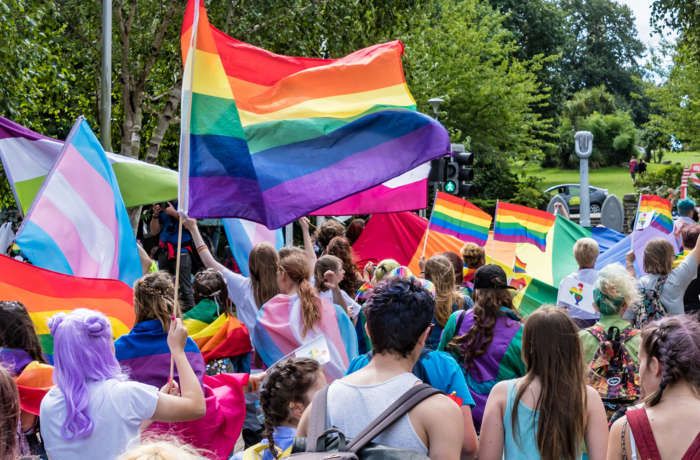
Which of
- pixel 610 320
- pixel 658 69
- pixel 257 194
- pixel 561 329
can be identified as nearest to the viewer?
pixel 561 329

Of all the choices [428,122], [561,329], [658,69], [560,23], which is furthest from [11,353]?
[560,23]

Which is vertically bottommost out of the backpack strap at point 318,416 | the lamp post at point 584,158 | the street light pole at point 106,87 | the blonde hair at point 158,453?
the lamp post at point 584,158

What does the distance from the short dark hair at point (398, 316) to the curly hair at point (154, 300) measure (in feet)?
5.30

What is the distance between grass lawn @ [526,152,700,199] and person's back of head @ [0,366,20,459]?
4622 centimetres

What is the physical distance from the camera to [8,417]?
10.7 feet

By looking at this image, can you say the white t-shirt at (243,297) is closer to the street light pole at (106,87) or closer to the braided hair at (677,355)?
the braided hair at (677,355)

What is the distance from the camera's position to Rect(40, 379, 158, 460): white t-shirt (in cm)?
396

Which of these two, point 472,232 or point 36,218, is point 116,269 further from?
point 472,232

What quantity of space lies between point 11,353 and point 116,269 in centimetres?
205

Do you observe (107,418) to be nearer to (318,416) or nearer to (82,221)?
(318,416)

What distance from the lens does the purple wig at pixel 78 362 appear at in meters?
3.94

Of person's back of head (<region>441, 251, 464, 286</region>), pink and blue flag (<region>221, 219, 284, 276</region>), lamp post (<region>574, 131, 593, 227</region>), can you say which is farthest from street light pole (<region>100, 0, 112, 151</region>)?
lamp post (<region>574, 131, 593, 227</region>)

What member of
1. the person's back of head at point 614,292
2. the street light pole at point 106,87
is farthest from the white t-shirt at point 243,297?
the street light pole at point 106,87

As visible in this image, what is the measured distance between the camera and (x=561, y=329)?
4.16 metres
